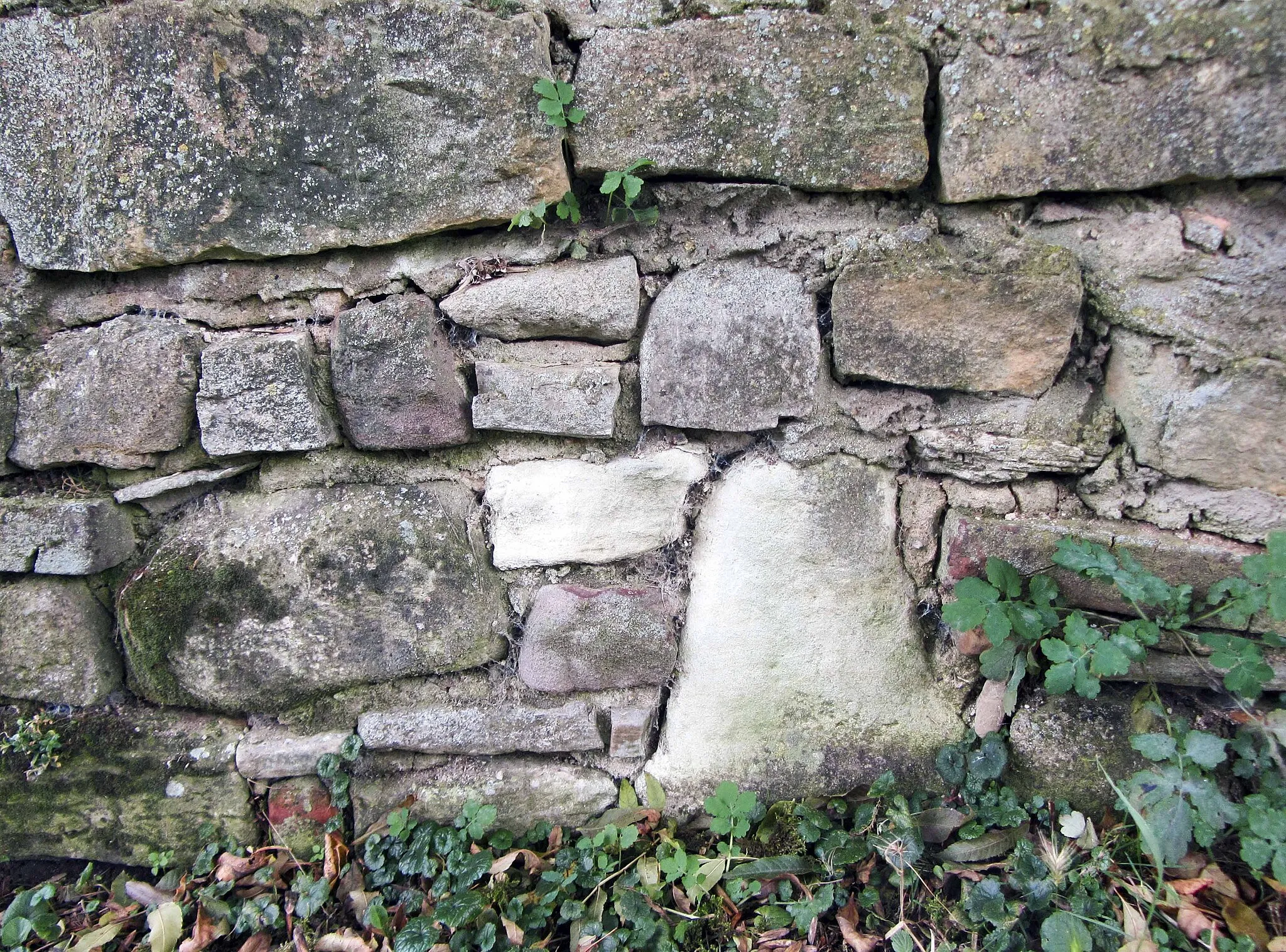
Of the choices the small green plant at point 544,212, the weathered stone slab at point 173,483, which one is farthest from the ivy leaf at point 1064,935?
the weathered stone slab at point 173,483

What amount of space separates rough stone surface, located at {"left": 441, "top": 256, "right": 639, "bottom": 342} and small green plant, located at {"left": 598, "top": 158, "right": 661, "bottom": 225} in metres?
0.08

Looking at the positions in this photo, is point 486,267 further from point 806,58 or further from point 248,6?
point 806,58

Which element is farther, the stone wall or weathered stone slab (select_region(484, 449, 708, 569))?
weathered stone slab (select_region(484, 449, 708, 569))

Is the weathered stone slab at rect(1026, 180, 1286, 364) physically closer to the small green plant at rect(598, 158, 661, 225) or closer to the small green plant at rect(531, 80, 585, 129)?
the small green plant at rect(598, 158, 661, 225)

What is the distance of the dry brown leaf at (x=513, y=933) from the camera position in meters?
1.36

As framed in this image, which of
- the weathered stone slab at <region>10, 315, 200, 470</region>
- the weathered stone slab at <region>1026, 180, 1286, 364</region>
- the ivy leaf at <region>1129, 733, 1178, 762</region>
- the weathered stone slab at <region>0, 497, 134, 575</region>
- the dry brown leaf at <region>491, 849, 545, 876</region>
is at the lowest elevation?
the dry brown leaf at <region>491, 849, 545, 876</region>

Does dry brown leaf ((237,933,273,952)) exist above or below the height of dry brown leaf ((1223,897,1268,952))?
below

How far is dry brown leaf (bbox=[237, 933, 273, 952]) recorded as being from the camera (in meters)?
1.43

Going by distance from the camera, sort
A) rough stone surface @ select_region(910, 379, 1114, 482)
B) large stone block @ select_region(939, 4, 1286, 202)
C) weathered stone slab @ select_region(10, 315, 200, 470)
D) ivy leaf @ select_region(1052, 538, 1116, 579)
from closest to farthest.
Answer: large stone block @ select_region(939, 4, 1286, 202) < ivy leaf @ select_region(1052, 538, 1116, 579) < rough stone surface @ select_region(910, 379, 1114, 482) < weathered stone slab @ select_region(10, 315, 200, 470)

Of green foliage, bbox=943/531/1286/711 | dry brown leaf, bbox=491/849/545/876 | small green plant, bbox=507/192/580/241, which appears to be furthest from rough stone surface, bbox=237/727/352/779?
green foliage, bbox=943/531/1286/711

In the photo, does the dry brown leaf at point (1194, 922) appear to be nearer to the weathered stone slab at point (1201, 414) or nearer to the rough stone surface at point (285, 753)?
the weathered stone slab at point (1201, 414)

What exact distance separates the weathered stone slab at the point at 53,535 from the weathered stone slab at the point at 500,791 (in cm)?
72

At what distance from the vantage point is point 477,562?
1.54m

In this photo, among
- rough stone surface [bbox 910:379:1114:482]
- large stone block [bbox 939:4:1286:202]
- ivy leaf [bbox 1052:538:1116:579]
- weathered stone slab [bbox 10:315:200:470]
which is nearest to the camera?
large stone block [bbox 939:4:1286:202]
